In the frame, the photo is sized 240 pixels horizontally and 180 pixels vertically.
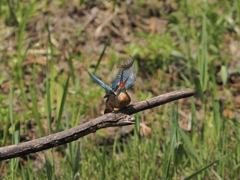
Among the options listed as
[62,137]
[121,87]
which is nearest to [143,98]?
[121,87]

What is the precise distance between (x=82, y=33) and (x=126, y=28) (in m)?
0.35

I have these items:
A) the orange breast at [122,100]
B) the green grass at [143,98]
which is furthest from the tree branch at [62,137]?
the green grass at [143,98]

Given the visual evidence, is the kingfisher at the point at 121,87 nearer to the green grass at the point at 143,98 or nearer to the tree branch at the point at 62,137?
the tree branch at the point at 62,137

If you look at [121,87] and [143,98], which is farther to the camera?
[143,98]

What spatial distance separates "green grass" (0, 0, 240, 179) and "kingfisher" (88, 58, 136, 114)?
0.47m

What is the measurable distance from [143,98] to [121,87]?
1529 millimetres

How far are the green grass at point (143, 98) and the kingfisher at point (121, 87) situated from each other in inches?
18.5

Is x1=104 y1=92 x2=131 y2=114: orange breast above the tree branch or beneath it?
above

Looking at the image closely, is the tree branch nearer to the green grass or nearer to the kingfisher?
the kingfisher

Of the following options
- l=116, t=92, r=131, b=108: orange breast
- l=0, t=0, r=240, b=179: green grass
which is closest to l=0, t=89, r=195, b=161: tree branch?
l=116, t=92, r=131, b=108: orange breast

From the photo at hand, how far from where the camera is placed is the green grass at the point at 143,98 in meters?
2.58

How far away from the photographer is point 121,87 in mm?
1929

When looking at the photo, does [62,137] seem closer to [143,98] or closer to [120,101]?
[120,101]

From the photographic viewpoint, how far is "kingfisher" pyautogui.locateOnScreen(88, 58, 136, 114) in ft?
6.27
